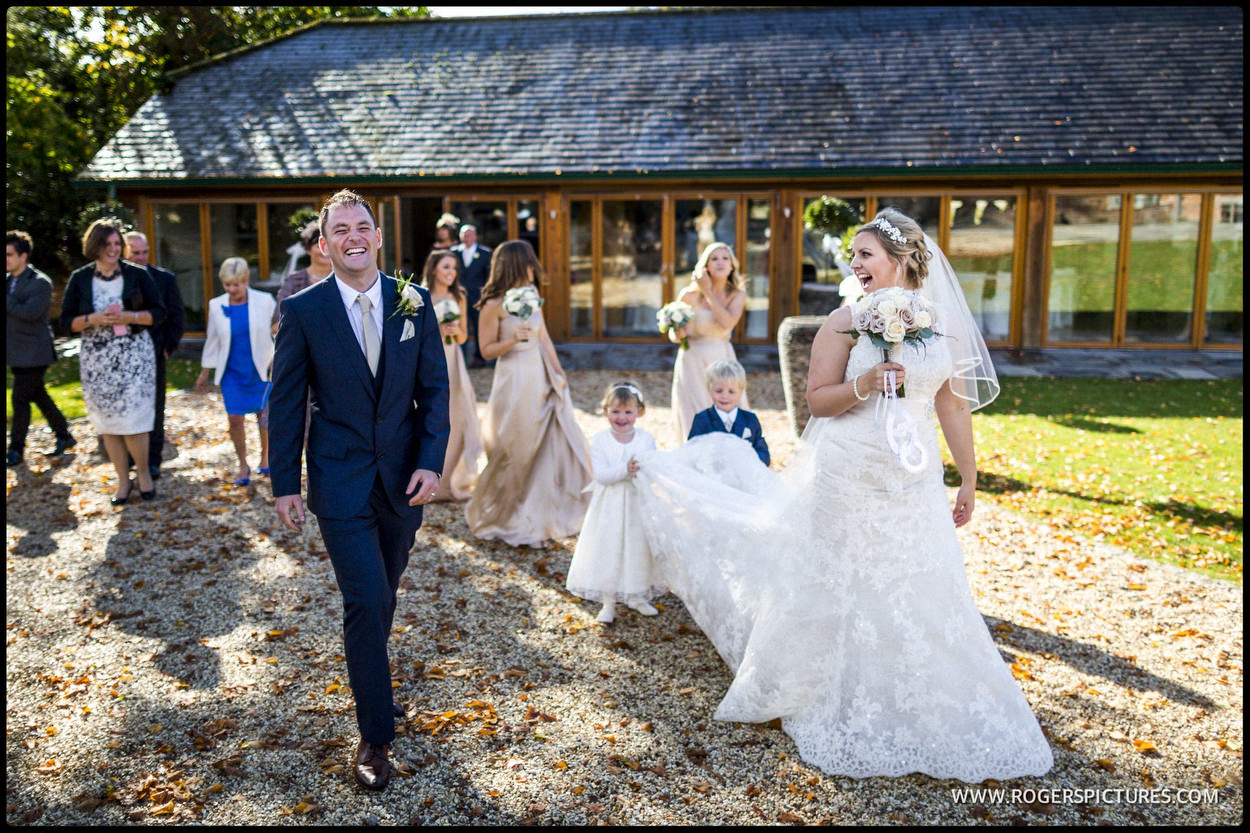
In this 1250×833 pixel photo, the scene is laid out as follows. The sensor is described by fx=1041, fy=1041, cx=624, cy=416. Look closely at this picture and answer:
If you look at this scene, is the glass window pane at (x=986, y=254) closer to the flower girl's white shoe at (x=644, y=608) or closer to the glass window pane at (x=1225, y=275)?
the glass window pane at (x=1225, y=275)

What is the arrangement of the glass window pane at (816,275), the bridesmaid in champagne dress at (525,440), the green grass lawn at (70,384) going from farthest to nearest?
the glass window pane at (816,275) → the green grass lawn at (70,384) → the bridesmaid in champagne dress at (525,440)

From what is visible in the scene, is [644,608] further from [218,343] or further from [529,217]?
[529,217]

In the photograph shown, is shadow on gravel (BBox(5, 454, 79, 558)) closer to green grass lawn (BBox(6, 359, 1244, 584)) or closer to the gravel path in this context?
the gravel path

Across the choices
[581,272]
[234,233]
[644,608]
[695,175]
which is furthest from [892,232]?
[234,233]

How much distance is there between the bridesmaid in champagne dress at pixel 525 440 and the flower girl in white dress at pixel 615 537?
145cm

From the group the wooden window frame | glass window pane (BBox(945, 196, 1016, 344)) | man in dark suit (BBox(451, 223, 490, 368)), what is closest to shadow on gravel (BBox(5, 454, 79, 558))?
man in dark suit (BBox(451, 223, 490, 368))

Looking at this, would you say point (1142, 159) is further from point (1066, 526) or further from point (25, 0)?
point (25, 0)

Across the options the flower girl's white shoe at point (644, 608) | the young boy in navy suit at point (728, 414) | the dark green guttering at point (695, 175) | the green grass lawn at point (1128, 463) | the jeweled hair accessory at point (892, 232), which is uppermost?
the dark green guttering at point (695, 175)

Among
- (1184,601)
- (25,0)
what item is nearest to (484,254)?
(25,0)

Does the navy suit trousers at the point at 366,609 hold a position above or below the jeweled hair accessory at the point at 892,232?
below

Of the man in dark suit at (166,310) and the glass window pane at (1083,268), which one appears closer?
the man in dark suit at (166,310)

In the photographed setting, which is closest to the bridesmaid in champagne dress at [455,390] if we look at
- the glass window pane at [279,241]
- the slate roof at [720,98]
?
the slate roof at [720,98]

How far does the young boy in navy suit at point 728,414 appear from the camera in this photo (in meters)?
5.91

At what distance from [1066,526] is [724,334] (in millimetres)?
2948
